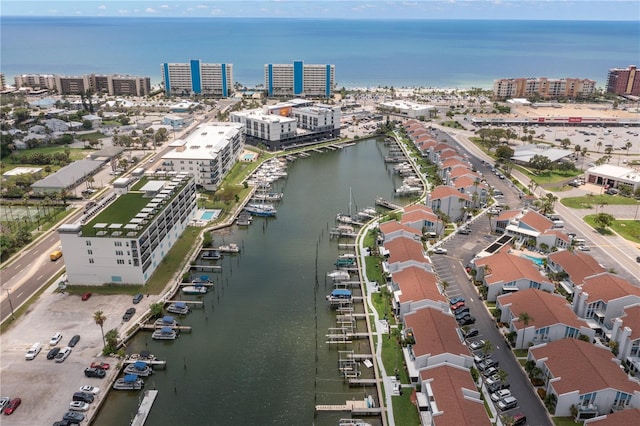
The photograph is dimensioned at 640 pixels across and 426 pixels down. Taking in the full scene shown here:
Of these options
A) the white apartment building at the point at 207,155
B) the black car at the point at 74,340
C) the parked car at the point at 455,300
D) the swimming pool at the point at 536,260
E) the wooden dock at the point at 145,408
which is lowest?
the wooden dock at the point at 145,408

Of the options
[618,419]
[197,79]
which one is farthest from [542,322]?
[197,79]

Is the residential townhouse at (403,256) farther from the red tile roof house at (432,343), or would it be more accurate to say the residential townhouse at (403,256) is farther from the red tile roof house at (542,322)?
the red tile roof house at (542,322)

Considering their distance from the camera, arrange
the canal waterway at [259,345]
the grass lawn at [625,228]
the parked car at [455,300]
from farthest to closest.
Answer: the grass lawn at [625,228] → the parked car at [455,300] → the canal waterway at [259,345]

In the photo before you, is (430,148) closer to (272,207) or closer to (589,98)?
(272,207)

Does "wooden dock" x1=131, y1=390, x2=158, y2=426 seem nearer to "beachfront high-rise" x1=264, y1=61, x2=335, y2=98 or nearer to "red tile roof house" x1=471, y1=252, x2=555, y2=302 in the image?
"red tile roof house" x1=471, y1=252, x2=555, y2=302

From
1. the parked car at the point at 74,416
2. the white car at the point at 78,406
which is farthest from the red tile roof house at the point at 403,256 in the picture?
the parked car at the point at 74,416

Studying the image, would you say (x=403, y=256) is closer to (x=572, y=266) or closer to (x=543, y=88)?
(x=572, y=266)
